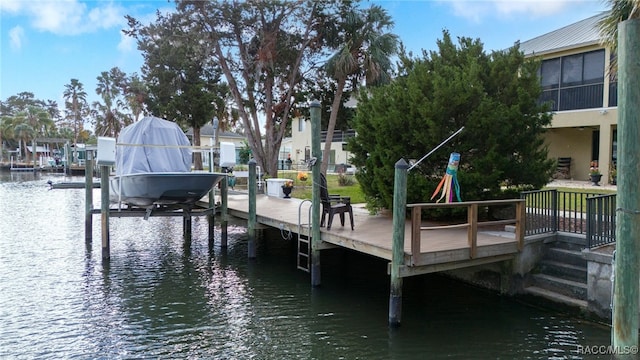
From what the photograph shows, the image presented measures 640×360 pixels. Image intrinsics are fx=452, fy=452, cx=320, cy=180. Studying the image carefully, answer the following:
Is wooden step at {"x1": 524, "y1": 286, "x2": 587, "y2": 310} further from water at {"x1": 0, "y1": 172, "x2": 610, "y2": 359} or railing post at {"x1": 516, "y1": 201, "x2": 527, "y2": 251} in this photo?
railing post at {"x1": 516, "y1": 201, "x2": 527, "y2": 251}

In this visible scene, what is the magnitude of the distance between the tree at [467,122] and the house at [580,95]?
7.40 metres

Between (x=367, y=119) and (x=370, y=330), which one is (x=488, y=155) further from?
(x=370, y=330)

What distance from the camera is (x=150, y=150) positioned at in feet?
39.8

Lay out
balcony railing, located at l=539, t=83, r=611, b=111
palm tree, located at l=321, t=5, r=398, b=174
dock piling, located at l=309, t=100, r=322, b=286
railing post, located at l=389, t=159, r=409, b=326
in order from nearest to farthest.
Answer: railing post, located at l=389, t=159, r=409, b=326 → dock piling, located at l=309, t=100, r=322, b=286 → balcony railing, located at l=539, t=83, r=611, b=111 → palm tree, located at l=321, t=5, r=398, b=174

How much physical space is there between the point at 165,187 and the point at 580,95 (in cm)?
1548

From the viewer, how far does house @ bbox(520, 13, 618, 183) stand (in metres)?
16.3

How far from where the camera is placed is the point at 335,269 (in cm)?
991

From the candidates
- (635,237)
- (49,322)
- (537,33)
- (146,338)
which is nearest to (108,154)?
(49,322)

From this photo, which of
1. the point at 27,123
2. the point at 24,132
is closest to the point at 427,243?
the point at 24,132

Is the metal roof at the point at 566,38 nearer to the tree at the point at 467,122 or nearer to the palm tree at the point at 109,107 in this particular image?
the tree at the point at 467,122

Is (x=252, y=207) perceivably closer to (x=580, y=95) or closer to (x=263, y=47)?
(x=263, y=47)

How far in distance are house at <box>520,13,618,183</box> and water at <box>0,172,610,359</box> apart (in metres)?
11.1

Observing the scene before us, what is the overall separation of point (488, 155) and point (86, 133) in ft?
252

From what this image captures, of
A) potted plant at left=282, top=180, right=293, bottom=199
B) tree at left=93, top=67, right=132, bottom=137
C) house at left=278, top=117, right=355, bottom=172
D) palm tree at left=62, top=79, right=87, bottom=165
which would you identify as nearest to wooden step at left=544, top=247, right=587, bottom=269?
potted plant at left=282, top=180, right=293, bottom=199
